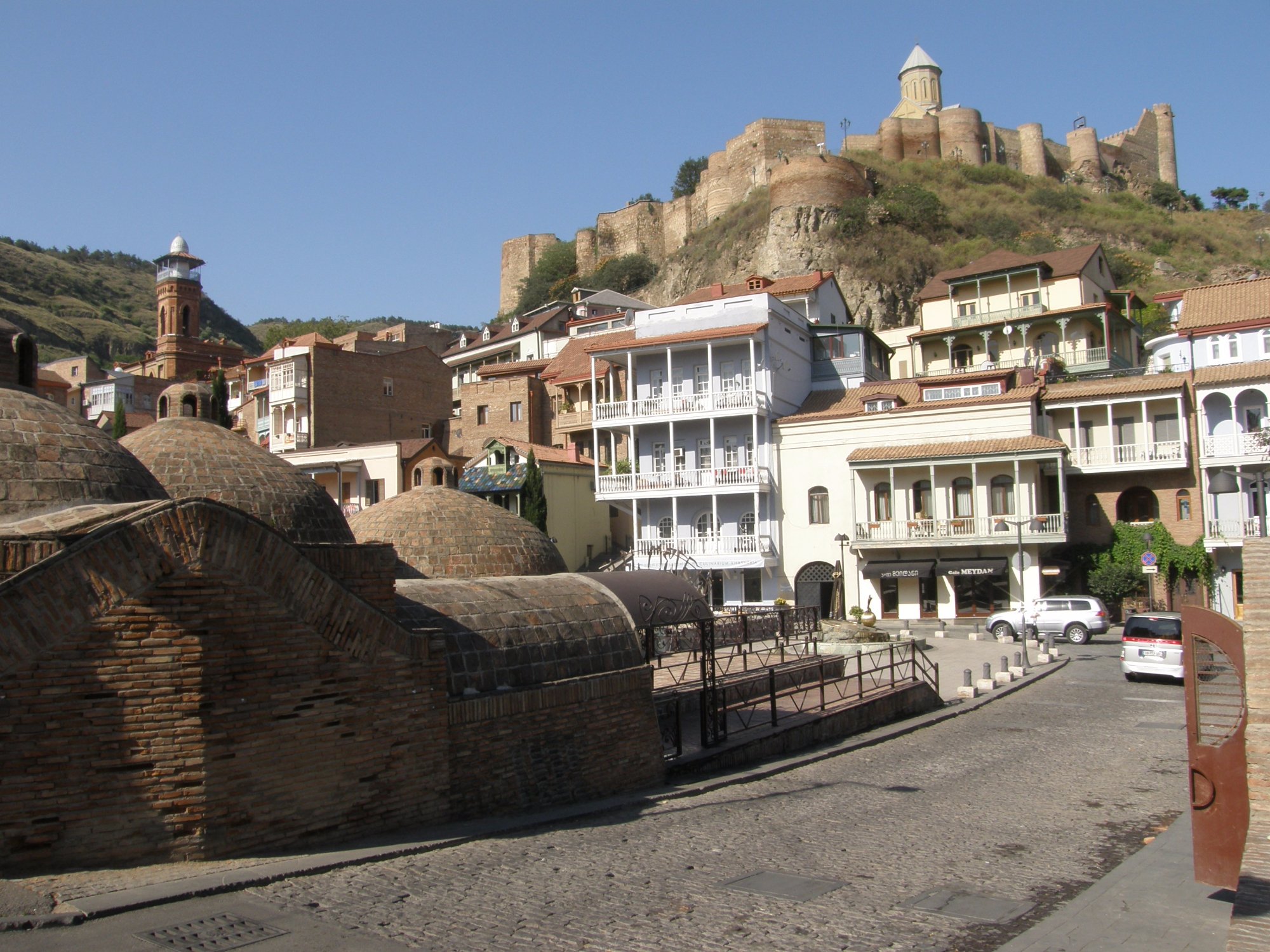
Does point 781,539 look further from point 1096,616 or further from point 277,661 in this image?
point 277,661

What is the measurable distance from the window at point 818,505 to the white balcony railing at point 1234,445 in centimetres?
1348

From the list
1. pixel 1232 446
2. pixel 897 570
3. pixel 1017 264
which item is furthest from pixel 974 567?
pixel 1017 264

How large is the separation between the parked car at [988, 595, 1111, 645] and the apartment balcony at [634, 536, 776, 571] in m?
10.3

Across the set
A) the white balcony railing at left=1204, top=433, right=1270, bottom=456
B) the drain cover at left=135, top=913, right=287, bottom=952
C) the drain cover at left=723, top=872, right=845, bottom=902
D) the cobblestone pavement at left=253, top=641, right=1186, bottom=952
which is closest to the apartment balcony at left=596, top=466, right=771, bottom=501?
the white balcony railing at left=1204, top=433, right=1270, bottom=456

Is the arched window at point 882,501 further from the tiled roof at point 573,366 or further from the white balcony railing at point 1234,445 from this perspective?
the tiled roof at point 573,366

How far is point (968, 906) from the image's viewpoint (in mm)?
8781

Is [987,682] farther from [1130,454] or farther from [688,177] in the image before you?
[688,177]

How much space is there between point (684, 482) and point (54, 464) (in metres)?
32.0

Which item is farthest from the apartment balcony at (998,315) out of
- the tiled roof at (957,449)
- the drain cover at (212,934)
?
the drain cover at (212,934)

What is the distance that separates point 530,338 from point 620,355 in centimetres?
2243

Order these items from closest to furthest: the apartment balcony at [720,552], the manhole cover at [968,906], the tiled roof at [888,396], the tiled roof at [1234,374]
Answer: the manhole cover at [968,906]
the tiled roof at [1234,374]
the tiled roof at [888,396]
the apartment balcony at [720,552]

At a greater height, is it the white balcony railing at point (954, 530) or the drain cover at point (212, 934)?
the white balcony railing at point (954, 530)

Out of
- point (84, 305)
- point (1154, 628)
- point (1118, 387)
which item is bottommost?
point (1154, 628)

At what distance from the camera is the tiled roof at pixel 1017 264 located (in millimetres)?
50688
